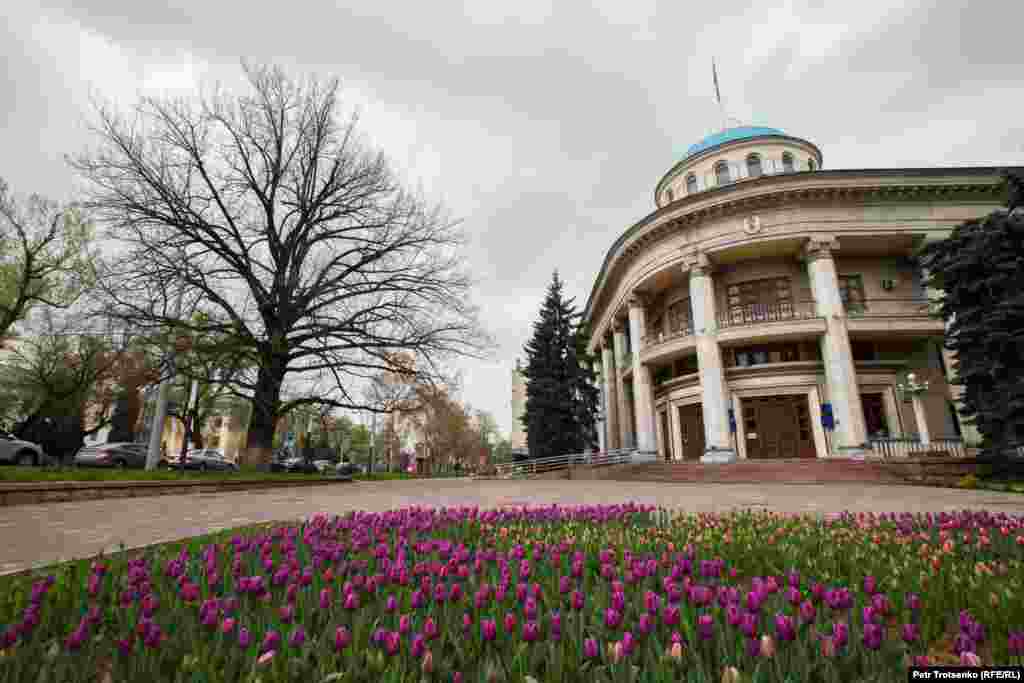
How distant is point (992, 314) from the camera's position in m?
14.9

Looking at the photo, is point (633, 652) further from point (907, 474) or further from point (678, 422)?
point (678, 422)

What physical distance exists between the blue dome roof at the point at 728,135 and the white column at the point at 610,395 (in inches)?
656

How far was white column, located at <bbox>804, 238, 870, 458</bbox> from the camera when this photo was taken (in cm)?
2147

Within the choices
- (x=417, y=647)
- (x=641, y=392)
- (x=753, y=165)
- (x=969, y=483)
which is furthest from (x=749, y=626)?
(x=753, y=165)

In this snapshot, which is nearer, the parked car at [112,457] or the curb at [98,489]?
the curb at [98,489]

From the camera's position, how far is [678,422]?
97.7ft

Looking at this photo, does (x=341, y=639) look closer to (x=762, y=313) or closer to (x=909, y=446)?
(x=909, y=446)

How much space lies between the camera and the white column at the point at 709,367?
23420 mm

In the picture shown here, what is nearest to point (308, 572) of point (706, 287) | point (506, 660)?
point (506, 660)

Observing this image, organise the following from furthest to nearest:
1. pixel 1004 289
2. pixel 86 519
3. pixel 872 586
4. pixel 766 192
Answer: pixel 766 192, pixel 1004 289, pixel 86 519, pixel 872 586

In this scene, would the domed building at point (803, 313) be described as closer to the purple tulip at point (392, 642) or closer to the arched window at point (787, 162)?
the arched window at point (787, 162)

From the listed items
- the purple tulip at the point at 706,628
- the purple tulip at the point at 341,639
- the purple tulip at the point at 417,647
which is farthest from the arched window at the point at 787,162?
the purple tulip at the point at 341,639

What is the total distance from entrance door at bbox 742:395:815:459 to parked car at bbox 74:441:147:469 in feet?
113

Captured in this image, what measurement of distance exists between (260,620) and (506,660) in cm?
113
